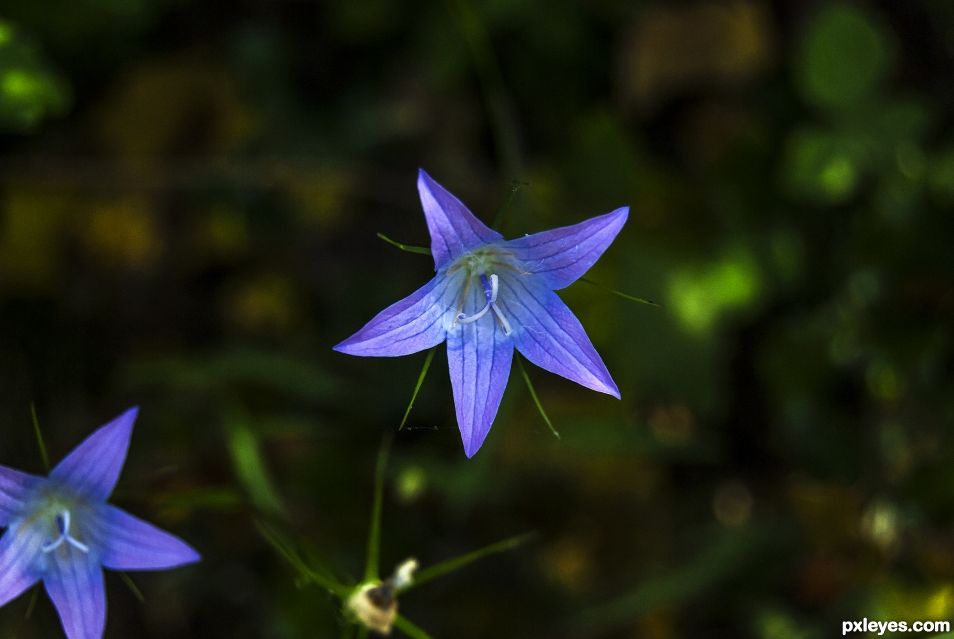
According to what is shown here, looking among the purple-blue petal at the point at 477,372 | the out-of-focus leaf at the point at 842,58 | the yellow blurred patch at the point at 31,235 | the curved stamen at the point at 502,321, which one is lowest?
the purple-blue petal at the point at 477,372

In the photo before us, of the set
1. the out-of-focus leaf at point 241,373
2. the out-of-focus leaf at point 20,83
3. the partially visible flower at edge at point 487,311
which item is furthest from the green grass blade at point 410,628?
the out-of-focus leaf at point 20,83

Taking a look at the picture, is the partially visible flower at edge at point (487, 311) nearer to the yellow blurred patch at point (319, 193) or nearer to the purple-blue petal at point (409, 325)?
the purple-blue petal at point (409, 325)

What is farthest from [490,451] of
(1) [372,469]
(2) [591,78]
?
(2) [591,78]

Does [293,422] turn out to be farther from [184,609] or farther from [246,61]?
[246,61]

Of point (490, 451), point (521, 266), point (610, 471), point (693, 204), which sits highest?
point (693, 204)

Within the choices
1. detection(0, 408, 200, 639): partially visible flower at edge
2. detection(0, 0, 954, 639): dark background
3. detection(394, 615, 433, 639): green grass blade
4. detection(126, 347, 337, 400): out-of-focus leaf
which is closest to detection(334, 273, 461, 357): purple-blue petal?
detection(0, 408, 200, 639): partially visible flower at edge

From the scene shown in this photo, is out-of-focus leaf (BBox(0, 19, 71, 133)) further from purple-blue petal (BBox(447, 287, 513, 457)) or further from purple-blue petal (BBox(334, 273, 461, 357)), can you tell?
purple-blue petal (BBox(447, 287, 513, 457))
